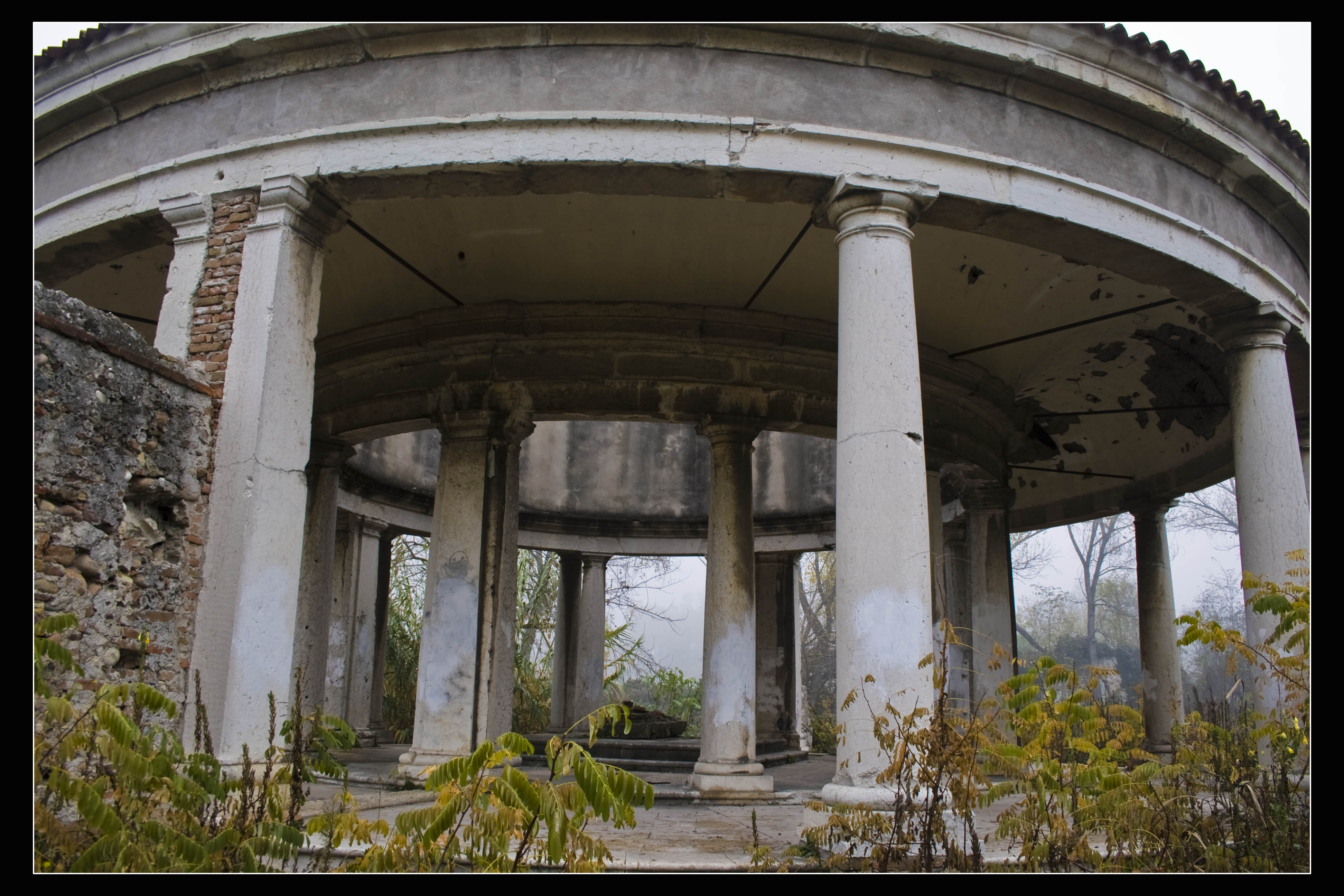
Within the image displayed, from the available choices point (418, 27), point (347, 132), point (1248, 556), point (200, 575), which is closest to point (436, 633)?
point (200, 575)

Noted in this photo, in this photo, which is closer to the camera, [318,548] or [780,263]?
[780,263]

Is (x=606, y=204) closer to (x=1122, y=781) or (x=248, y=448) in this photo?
(x=248, y=448)

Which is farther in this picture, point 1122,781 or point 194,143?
point 194,143

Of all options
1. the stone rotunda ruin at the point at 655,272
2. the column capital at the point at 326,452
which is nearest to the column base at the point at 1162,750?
the stone rotunda ruin at the point at 655,272

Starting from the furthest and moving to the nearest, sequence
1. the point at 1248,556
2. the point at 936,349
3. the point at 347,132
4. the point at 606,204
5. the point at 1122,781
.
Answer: the point at 936,349, the point at 606,204, the point at 1248,556, the point at 347,132, the point at 1122,781

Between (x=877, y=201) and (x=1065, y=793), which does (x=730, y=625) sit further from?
(x=1065, y=793)

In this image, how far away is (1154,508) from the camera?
17.3 metres

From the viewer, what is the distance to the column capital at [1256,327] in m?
9.69

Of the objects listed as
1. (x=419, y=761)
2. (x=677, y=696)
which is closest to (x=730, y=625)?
(x=419, y=761)

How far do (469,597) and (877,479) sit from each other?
5443mm

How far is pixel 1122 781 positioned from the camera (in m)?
6.11

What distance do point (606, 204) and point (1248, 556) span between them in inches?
273

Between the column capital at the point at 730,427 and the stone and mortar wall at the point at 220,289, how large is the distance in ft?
18.0

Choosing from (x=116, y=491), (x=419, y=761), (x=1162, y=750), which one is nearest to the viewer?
(x=116, y=491)
